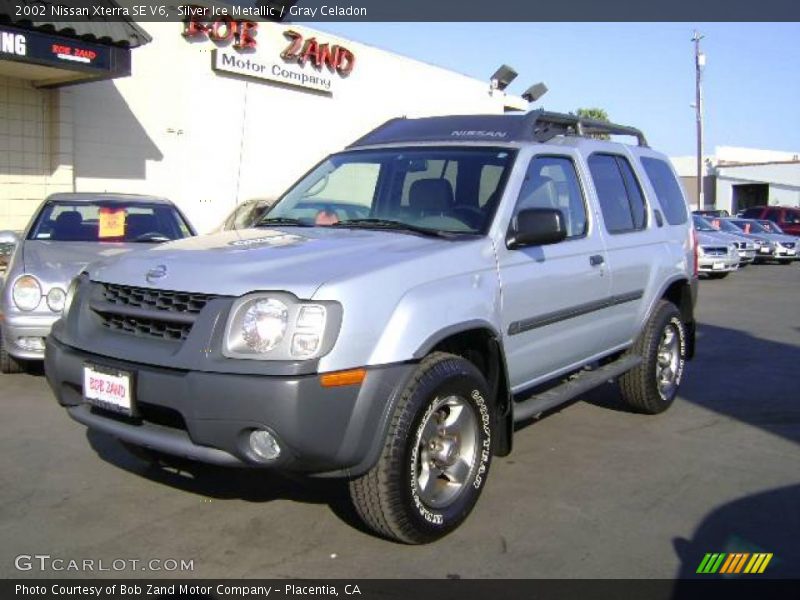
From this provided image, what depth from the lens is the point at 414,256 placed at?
12.2 ft

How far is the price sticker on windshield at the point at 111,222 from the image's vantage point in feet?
26.0

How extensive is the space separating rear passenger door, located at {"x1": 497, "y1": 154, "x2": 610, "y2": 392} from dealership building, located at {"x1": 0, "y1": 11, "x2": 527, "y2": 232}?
29.9ft

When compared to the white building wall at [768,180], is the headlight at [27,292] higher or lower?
lower

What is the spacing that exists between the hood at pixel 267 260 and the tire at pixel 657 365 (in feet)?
8.11

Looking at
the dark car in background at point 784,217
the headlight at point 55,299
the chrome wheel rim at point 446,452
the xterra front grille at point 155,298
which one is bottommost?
the chrome wheel rim at point 446,452

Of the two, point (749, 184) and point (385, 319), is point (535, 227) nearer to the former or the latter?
point (385, 319)

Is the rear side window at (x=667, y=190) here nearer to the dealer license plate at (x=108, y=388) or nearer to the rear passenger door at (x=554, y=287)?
the rear passenger door at (x=554, y=287)

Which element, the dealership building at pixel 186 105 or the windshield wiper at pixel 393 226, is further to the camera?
the dealership building at pixel 186 105

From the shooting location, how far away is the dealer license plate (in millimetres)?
3453

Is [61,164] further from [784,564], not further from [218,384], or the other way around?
[784,564]

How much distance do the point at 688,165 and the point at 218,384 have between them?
59127 millimetres

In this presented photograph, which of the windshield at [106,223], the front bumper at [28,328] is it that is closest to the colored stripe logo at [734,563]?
the front bumper at [28,328]

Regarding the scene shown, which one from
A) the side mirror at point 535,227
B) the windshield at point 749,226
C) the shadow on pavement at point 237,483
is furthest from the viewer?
the windshield at point 749,226

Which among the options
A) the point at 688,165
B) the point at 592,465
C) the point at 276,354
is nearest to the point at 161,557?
the point at 276,354
